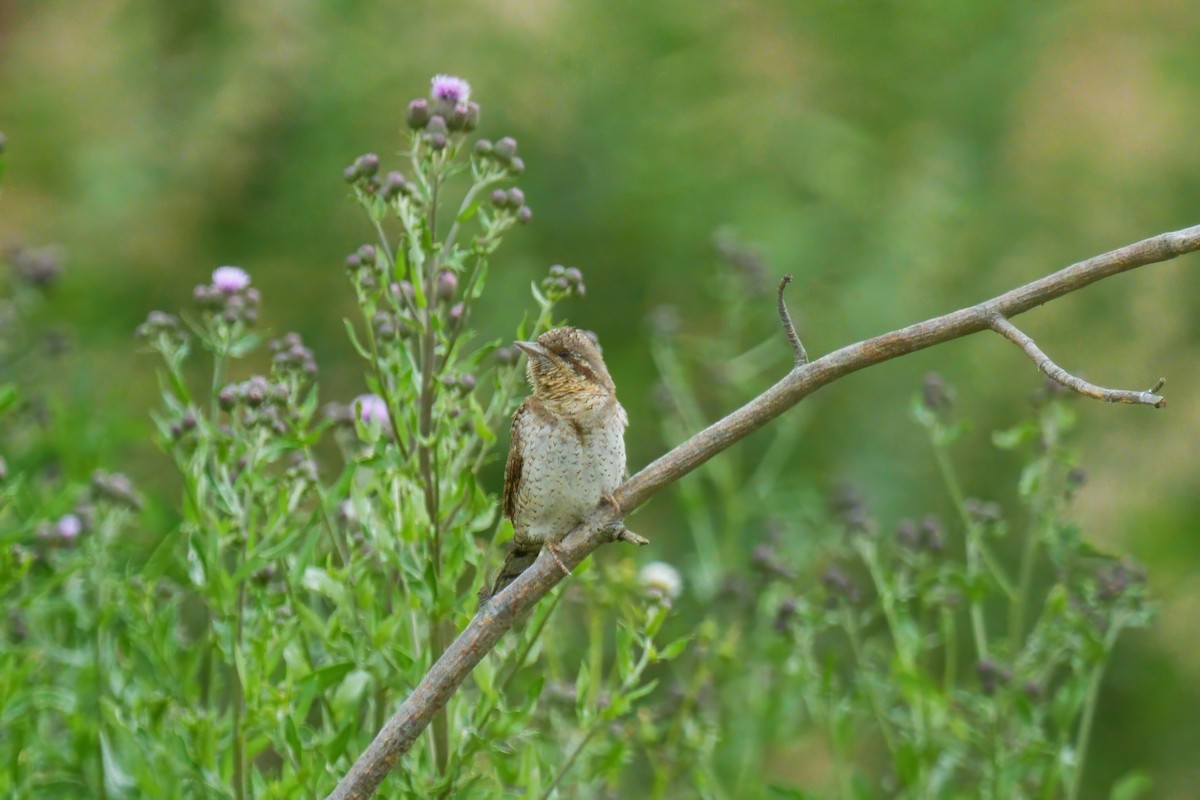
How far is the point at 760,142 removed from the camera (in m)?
6.71

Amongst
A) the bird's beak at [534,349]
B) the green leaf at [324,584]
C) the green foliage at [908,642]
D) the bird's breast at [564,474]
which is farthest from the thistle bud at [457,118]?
the green foliage at [908,642]

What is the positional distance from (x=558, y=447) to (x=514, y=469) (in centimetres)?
21

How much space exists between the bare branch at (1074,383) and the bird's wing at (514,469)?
1377 mm

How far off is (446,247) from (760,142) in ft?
12.7

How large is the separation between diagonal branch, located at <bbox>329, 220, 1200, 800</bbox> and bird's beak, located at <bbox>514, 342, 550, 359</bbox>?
524 millimetres

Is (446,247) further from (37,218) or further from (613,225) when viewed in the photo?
(37,218)

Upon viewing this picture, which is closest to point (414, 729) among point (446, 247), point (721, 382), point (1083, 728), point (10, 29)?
point (446, 247)

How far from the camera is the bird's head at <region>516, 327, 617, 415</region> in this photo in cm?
338

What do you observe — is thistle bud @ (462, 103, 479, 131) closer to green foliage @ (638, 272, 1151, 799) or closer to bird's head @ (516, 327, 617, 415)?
bird's head @ (516, 327, 617, 415)

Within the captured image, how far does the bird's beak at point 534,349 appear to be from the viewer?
313 centimetres

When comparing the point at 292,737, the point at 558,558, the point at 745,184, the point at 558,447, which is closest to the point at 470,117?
the point at 558,447

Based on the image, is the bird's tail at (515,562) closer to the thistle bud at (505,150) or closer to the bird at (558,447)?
the bird at (558,447)

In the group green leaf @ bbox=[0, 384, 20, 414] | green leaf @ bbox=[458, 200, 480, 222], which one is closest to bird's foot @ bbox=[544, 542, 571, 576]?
green leaf @ bbox=[458, 200, 480, 222]

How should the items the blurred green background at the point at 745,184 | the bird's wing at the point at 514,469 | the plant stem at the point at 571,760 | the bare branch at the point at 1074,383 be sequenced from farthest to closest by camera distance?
the blurred green background at the point at 745,184 < the bird's wing at the point at 514,469 < the plant stem at the point at 571,760 < the bare branch at the point at 1074,383
